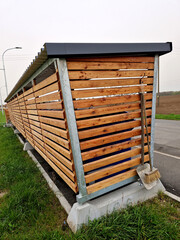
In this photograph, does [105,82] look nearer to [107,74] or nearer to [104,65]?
[107,74]

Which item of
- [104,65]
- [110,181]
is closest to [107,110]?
[104,65]

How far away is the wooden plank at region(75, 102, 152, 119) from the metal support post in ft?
0.38

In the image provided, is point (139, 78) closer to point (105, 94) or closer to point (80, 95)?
point (105, 94)

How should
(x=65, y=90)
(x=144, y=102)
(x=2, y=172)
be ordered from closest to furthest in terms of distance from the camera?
1. (x=65, y=90)
2. (x=144, y=102)
3. (x=2, y=172)

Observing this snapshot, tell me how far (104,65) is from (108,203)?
6.86 ft

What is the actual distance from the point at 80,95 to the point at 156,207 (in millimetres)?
2208

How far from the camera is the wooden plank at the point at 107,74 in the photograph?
1907 millimetres

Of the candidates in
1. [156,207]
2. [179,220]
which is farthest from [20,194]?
[179,220]

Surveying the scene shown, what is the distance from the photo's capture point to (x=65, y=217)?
240cm

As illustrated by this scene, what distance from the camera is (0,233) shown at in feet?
6.98

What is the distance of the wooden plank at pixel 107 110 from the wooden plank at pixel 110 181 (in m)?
1.05

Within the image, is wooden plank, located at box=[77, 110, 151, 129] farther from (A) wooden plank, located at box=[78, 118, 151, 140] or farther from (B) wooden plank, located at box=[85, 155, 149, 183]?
(B) wooden plank, located at box=[85, 155, 149, 183]

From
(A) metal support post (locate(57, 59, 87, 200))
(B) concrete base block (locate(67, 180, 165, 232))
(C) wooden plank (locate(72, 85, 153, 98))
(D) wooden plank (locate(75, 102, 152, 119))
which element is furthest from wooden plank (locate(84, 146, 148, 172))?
(C) wooden plank (locate(72, 85, 153, 98))

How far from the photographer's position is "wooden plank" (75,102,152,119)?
1998 mm
